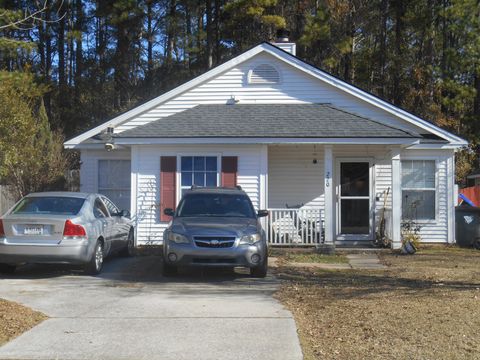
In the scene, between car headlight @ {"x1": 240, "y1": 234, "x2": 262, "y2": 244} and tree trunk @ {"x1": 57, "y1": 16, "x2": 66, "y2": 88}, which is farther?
tree trunk @ {"x1": 57, "y1": 16, "x2": 66, "y2": 88}

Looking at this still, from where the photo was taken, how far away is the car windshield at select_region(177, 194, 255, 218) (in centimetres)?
1174

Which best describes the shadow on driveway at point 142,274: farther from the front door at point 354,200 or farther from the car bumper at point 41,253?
the front door at point 354,200

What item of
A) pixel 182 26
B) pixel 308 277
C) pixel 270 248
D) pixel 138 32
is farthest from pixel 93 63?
pixel 308 277

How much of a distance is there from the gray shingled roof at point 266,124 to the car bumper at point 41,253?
5.00m

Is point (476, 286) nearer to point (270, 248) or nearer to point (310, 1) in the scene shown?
point (270, 248)

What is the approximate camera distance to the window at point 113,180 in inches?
682

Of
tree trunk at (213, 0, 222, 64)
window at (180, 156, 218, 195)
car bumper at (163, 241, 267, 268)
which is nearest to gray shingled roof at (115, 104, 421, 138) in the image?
window at (180, 156, 218, 195)

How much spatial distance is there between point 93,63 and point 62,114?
13.0 feet

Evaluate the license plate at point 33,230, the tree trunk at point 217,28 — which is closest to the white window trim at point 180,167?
the license plate at point 33,230

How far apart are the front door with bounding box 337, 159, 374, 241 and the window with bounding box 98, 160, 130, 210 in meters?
5.97

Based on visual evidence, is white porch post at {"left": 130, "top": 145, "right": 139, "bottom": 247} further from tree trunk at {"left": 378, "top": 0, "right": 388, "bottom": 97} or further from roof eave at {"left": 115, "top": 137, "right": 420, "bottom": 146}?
tree trunk at {"left": 378, "top": 0, "right": 388, "bottom": 97}

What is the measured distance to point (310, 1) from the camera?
103 feet

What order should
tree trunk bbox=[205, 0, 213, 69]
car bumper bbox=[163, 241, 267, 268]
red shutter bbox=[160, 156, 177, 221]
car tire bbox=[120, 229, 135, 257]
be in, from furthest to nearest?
tree trunk bbox=[205, 0, 213, 69], red shutter bbox=[160, 156, 177, 221], car tire bbox=[120, 229, 135, 257], car bumper bbox=[163, 241, 267, 268]

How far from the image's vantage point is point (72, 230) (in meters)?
10.5
